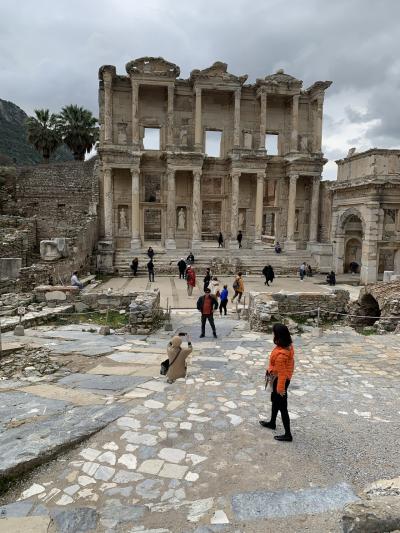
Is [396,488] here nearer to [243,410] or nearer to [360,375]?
[243,410]

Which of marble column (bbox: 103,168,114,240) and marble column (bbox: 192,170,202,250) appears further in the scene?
marble column (bbox: 192,170,202,250)

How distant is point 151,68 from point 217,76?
4.92m

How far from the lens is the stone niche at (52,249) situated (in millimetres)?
18016

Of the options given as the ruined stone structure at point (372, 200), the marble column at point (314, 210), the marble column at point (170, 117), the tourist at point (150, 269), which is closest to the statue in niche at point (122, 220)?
the marble column at point (170, 117)

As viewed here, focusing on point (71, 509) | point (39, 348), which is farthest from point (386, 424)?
point (39, 348)

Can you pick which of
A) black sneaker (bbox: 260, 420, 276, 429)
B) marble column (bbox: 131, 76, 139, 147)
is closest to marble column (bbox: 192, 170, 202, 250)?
marble column (bbox: 131, 76, 139, 147)

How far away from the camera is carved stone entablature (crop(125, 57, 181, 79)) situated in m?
27.9

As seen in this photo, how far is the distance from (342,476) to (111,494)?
2.39 meters

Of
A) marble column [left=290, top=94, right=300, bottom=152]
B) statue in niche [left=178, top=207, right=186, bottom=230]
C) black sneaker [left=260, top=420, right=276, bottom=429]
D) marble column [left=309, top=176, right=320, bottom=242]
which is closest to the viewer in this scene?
black sneaker [left=260, top=420, right=276, bottom=429]

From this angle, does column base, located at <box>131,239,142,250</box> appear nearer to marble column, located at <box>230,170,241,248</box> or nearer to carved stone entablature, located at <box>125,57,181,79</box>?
marble column, located at <box>230,170,241,248</box>

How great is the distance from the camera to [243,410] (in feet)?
18.2

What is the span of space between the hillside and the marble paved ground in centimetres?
5435

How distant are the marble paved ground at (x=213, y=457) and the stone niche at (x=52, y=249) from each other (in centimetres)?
1187

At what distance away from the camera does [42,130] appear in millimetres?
41906
